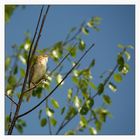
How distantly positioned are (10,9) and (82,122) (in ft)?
3.83

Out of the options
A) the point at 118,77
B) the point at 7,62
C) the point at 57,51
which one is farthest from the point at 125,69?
the point at 7,62

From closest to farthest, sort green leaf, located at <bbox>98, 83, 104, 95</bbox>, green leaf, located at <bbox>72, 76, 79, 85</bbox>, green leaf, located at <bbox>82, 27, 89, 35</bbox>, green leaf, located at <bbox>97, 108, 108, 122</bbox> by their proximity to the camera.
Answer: green leaf, located at <bbox>98, 83, 104, 95</bbox> < green leaf, located at <bbox>72, 76, 79, 85</bbox> < green leaf, located at <bbox>97, 108, 108, 122</bbox> < green leaf, located at <bbox>82, 27, 89, 35</bbox>

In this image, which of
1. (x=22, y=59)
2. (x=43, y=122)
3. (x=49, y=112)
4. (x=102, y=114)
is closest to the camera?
(x=49, y=112)

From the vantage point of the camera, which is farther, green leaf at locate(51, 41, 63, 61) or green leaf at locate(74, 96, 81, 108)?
green leaf at locate(51, 41, 63, 61)

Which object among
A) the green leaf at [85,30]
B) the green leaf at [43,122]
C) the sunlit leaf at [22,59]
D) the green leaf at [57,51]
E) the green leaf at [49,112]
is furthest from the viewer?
the sunlit leaf at [22,59]

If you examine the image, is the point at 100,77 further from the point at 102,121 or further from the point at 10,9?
the point at 10,9

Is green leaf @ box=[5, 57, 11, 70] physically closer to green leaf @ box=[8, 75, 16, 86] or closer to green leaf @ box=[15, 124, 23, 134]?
green leaf @ box=[8, 75, 16, 86]

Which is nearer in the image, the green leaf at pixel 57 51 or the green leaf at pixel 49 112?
the green leaf at pixel 49 112

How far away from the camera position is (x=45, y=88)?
3137mm

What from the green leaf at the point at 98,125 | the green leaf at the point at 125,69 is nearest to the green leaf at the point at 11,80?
the green leaf at the point at 98,125

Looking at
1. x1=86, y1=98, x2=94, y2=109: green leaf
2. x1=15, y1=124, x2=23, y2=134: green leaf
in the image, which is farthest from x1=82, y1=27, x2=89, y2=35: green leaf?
x1=15, y1=124, x2=23, y2=134: green leaf

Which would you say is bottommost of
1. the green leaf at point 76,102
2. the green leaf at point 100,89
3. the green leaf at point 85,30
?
the green leaf at point 76,102

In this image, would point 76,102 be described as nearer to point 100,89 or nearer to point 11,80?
point 100,89

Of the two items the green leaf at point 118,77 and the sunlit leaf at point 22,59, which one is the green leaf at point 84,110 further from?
the sunlit leaf at point 22,59
